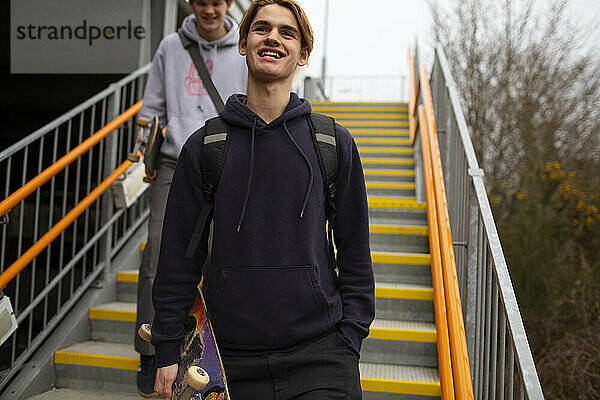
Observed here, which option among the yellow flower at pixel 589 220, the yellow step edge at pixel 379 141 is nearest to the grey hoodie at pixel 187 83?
the yellow step edge at pixel 379 141

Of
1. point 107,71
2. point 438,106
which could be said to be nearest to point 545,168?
point 438,106

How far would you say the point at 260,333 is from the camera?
1250 mm

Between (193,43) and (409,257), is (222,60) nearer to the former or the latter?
(193,43)

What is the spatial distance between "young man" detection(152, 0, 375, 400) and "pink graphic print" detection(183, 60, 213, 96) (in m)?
0.99

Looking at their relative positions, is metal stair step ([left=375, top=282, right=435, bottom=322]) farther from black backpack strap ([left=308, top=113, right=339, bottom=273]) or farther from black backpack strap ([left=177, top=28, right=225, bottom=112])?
black backpack strap ([left=308, top=113, right=339, bottom=273])

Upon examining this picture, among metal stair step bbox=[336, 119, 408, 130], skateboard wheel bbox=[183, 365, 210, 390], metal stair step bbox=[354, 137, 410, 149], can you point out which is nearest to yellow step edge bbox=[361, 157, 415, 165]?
metal stair step bbox=[354, 137, 410, 149]

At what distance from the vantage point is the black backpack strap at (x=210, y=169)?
4.24 ft

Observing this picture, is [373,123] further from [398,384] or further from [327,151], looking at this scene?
[327,151]

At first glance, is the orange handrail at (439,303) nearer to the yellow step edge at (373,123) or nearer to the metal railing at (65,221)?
the metal railing at (65,221)

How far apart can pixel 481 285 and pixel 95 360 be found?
197 centimetres

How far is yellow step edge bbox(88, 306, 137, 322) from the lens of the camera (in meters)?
3.10

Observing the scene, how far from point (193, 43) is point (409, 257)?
6.37 ft

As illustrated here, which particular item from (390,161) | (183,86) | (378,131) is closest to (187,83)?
(183,86)

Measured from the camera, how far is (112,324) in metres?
3.15
